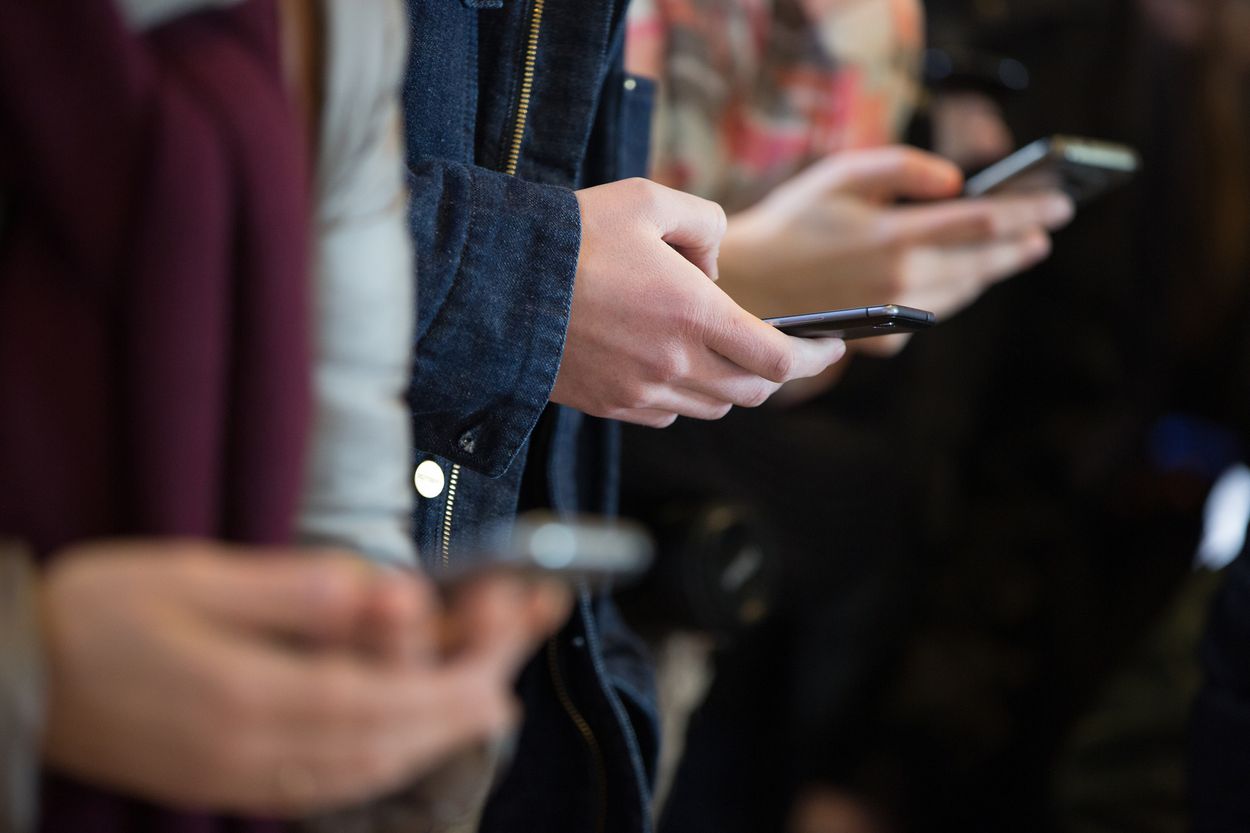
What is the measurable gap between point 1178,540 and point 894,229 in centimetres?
115

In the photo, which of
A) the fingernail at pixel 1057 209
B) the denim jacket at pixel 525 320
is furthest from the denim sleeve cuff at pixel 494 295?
the fingernail at pixel 1057 209

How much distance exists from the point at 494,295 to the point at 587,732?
38 centimetres

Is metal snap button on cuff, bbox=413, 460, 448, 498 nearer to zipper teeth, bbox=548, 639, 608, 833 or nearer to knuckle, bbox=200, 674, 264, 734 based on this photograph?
zipper teeth, bbox=548, 639, 608, 833

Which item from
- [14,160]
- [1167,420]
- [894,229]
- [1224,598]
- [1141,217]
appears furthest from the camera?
[1167,420]

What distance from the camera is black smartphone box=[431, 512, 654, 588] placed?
1.16ft

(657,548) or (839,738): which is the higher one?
(657,548)

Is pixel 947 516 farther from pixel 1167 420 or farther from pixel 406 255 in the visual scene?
pixel 406 255

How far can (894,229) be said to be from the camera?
1091 mm

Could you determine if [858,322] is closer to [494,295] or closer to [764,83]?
[494,295]

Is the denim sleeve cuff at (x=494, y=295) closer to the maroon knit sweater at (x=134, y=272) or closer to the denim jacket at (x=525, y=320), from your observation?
the denim jacket at (x=525, y=320)

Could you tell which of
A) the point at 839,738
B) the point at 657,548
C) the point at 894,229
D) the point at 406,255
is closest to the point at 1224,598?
the point at 894,229

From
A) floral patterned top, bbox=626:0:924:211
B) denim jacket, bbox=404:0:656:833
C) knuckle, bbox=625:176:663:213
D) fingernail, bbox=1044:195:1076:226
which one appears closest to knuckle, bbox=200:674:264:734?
denim jacket, bbox=404:0:656:833

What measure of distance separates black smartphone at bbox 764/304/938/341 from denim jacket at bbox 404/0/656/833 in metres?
0.16

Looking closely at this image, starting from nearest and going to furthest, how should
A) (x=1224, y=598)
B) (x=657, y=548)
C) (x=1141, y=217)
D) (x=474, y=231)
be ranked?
1. (x=474, y=231)
2. (x=1224, y=598)
3. (x=657, y=548)
4. (x=1141, y=217)
